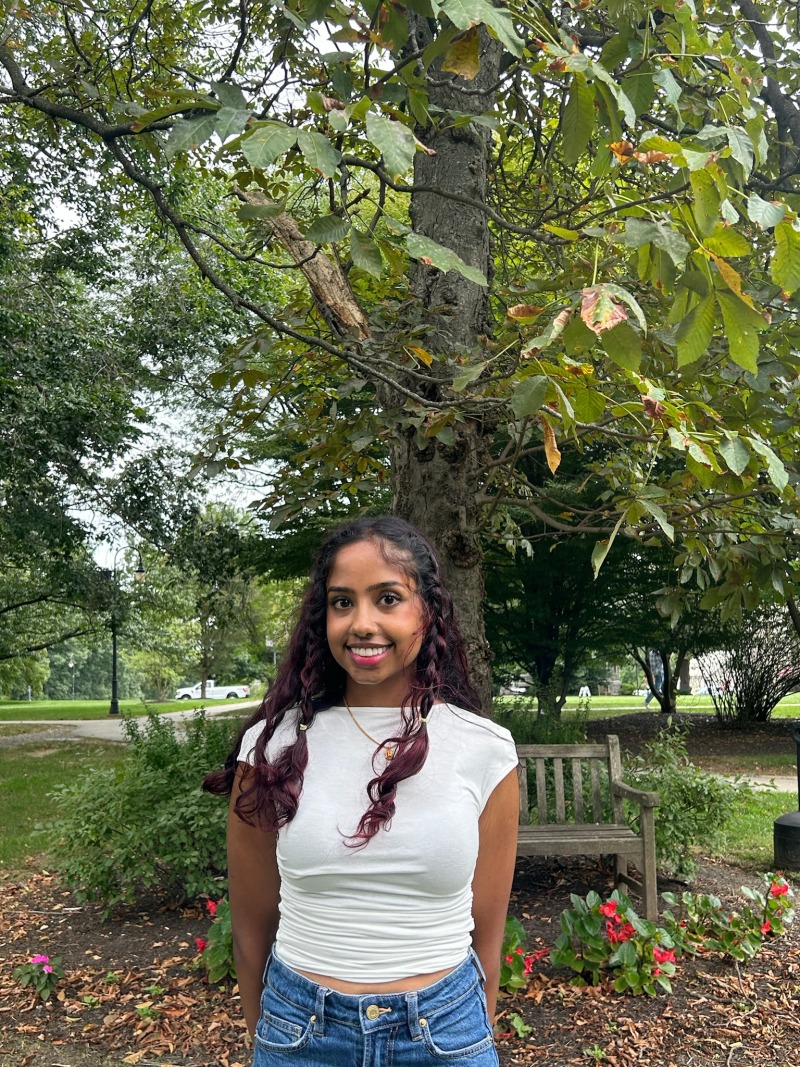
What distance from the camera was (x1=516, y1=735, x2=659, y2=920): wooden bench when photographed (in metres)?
4.68

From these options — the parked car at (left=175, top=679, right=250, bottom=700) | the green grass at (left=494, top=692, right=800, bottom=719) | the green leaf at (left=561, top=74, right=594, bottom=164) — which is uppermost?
the green leaf at (left=561, top=74, right=594, bottom=164)

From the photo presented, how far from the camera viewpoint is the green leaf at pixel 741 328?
5.16 ft

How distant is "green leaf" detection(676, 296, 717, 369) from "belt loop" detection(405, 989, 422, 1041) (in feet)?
4.21

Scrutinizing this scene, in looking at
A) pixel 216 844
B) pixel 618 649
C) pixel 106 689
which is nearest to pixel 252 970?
pixel 216 844

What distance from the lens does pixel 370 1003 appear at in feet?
5.15

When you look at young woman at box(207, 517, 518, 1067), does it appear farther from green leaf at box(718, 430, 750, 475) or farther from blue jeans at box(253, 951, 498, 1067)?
green leaf at box(718, 430, 750, 475)

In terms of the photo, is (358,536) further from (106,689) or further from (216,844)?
(106,689)

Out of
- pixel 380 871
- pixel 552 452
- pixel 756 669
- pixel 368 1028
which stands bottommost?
pixel 756 669

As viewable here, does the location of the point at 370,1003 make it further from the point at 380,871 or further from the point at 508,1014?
the point at 508,1014

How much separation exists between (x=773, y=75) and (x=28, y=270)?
779 centimetres

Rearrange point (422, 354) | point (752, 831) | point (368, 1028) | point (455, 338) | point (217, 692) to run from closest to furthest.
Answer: point (368, 1028) → point (422, 354) → point (455, 338) → point (752, 831) → point (217, 692)

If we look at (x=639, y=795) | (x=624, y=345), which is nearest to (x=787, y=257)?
(x=624, y=345)

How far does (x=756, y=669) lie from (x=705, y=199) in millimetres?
15496

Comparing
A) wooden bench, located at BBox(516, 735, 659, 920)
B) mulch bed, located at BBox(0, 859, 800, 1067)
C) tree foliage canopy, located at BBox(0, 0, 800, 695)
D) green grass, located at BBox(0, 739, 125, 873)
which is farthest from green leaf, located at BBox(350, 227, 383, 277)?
green grass, located at BBox(0, 739, 125, 873)
